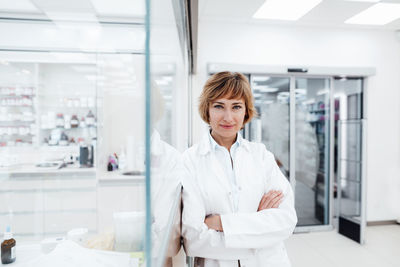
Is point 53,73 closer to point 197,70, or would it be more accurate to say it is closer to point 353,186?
point 197,70

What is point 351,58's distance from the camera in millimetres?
3639

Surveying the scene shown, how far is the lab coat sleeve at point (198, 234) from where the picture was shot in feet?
3.17

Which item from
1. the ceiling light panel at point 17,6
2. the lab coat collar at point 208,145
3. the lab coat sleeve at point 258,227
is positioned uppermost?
the ceiling light panel at point 17,6

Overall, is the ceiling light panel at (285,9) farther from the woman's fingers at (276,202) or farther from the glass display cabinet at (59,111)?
the woman's fingers at (276,202)

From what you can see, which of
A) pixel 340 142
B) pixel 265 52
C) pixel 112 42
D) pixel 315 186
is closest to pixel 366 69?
pixel 340 142

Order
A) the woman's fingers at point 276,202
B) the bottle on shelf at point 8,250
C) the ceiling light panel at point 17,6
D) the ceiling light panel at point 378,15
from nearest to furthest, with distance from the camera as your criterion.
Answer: the bottle on shelf at point 8,250
the woman's fingers at point 276,202
the ceiling light panel at point 17,6
the ceiling light panel at point 378,15

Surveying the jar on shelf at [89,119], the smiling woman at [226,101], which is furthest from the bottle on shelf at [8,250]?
the jar on shelf at [89,119]

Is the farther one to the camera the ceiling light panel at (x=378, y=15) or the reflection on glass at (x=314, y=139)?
the reflection on glass at (x=314, y=139)

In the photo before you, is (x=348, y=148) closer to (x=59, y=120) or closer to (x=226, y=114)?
(x=226, y=114)

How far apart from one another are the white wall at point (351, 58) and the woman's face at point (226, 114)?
7.60 feet

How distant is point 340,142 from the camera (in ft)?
11.7

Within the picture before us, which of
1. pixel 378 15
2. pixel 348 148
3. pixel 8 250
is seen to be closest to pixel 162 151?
pixel 8 250

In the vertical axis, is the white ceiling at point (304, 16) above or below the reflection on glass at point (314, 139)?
above

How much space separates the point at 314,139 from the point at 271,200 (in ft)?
9.94
